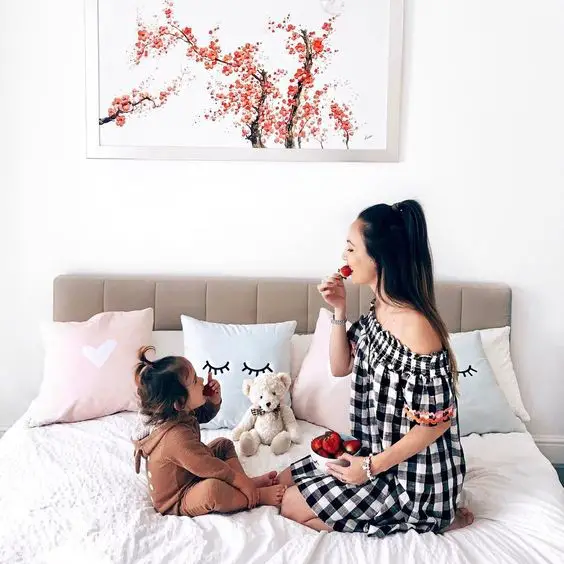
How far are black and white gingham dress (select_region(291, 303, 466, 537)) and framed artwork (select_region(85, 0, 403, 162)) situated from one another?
4.10ft

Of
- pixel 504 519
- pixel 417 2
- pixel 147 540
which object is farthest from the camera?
pixel 417 2

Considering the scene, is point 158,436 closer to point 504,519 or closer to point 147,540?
point 147,540

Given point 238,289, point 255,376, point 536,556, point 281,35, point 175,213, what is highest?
point 281,35

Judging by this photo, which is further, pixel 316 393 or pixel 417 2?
pixel 417 2

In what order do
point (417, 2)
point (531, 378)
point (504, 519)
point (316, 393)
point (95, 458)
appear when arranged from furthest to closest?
point (531, 378)
point (417, 2)
point (316, 393)
point (95, 458)
point (504, 519)

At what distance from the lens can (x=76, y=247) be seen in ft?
9.70

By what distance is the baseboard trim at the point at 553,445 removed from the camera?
3.04 meters

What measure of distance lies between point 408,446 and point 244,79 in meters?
1.71

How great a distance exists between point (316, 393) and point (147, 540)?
1.01 m

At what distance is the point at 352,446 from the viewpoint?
191 cm

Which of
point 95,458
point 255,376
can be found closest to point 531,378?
point 255,376

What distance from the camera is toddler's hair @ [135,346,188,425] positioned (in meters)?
1.83

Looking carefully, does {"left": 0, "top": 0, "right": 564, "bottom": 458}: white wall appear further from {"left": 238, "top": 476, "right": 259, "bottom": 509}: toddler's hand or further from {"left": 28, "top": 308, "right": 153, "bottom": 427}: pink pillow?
{"left": 238, "top": 476, "right": 259, "bottom": 509}: toddler's hand

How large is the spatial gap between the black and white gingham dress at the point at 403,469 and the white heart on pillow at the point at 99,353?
1.04 meters
